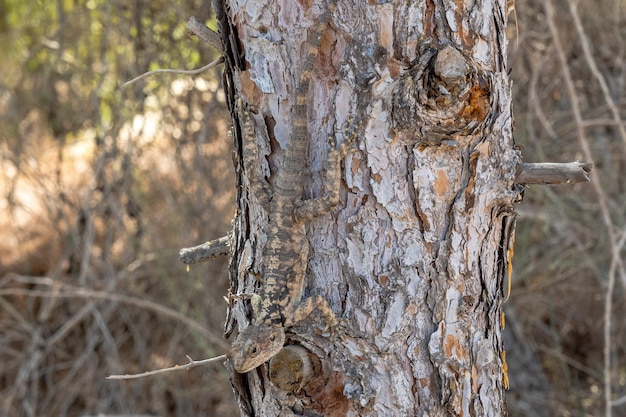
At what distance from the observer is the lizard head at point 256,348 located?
1.71 metres

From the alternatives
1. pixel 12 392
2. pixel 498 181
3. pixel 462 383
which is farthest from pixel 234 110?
pixel 12 392

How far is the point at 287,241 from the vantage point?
181 centimetres

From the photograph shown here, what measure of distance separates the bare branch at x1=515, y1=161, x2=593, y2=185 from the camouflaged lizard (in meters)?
0.47

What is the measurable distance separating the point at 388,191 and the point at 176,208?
144 inches

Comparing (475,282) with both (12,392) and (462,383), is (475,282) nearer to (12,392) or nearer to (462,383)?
(462,383)

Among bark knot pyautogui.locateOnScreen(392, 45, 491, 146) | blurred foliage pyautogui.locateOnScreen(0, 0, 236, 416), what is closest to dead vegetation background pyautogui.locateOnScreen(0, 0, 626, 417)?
blurred foliage pyautogui.locateOnScreen(0, 0, 236, 416)

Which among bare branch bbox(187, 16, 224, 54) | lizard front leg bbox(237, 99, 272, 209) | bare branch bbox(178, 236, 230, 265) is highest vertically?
bare branch bbox(187, 16, 224, 54)

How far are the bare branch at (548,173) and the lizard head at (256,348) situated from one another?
72 cm

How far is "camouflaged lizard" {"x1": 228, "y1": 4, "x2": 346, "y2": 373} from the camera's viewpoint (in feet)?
5.50

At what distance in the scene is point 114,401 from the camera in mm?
5316

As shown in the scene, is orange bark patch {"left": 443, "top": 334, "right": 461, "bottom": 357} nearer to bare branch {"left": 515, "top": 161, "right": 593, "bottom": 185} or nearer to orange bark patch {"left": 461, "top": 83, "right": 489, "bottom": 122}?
bare branch {"left": 515, "top": 161, "right": 593, "bottom": 185}

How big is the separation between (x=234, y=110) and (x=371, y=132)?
388mm

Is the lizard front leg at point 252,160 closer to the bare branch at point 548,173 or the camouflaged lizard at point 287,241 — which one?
the camouflaged lizard at point 287,241

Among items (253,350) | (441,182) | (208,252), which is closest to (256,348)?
(253,350)
